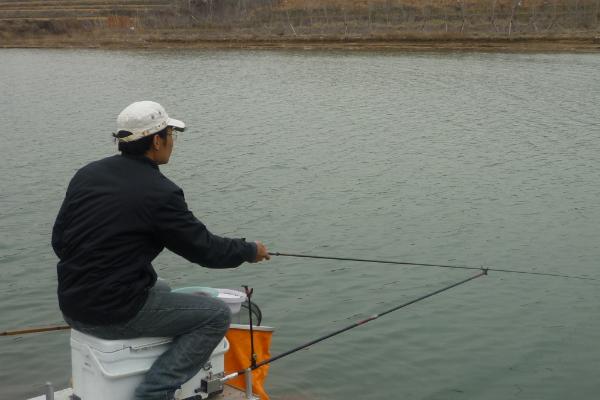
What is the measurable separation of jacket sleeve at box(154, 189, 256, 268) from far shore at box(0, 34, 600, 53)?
133 feet

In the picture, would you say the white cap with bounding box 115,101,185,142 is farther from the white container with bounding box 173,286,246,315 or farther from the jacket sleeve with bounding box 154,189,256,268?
the white container with bounding box 173,286,246,315

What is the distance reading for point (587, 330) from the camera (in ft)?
26.1

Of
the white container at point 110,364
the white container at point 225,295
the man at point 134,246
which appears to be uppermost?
the man at point 134,246

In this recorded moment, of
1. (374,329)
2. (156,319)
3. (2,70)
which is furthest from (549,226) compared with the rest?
(2,70)

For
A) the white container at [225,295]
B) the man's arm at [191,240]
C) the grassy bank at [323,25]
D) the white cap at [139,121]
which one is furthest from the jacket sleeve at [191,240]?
the grassy bank at [323,25]

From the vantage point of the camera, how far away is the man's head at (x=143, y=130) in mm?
4027

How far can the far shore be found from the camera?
44719mm

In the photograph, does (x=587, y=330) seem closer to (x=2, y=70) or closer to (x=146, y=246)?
(x=146, y=246)

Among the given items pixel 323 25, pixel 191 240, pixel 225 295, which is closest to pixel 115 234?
pixel 191 240

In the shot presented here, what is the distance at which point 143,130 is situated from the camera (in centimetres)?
405

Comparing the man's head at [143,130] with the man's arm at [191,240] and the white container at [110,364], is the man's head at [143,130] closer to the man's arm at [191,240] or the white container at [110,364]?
the man's arm at [191,240]

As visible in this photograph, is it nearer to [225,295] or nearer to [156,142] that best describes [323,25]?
[225,295]

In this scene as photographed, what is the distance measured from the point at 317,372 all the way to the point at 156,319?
3136 mm

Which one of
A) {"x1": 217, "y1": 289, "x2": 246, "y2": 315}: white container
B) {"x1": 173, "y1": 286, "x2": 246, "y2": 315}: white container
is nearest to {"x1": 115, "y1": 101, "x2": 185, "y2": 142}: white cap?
{"x1": 173, "y1": 286, "x2": 246, "y2": 315}: white container
